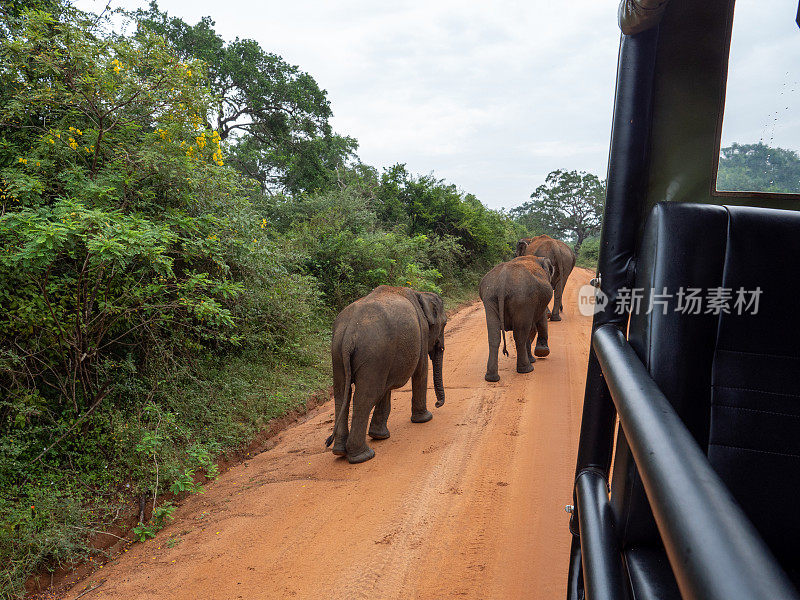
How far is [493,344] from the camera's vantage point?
733 centimetres

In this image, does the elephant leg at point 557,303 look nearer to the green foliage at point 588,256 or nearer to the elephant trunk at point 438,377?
the elephant trunk at point 438,377

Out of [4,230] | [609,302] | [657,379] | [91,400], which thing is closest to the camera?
[657,379]

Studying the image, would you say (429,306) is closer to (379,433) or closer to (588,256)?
(379,433)

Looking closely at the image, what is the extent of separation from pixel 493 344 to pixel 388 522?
3.96m

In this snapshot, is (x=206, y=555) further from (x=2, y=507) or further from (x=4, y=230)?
(x=4, y=230)

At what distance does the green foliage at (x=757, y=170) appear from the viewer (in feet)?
5.76

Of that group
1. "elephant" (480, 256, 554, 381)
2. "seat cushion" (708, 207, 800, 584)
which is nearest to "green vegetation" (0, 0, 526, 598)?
"elephant" (480, 256, 554, 381)

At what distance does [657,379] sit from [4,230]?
4604 millimetres

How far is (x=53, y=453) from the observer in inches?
172

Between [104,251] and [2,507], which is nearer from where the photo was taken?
[2,507]

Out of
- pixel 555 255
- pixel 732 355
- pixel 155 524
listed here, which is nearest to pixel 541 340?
pixel 555 255

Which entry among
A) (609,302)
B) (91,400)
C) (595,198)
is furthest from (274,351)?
(595,198)

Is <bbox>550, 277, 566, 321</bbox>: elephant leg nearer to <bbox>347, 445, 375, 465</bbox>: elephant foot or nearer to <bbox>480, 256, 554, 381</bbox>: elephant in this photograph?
<bbox>480, 256, 554, 381</bbox>: elephant

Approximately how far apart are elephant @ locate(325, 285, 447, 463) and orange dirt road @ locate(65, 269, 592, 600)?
0.80 feet
